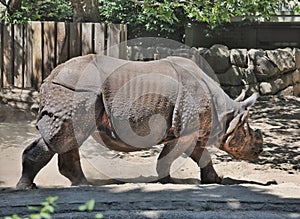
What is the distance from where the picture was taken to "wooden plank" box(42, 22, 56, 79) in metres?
9.20

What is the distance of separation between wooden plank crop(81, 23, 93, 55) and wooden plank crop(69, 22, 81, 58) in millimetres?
67

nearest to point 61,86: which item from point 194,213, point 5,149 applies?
point 194,213

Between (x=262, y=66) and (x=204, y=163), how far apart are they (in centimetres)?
708

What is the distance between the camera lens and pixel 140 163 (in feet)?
23.3

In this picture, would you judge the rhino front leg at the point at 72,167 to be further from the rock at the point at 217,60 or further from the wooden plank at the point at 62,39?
the rock at the point at 217,60

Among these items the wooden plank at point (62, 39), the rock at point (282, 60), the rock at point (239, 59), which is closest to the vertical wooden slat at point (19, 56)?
the wooden plank at point (62, 39)

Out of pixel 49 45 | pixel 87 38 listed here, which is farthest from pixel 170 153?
pixel 49 45

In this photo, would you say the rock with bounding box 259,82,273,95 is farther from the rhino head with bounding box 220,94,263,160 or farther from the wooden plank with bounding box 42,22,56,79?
the rhino head with bounding box 220,94,263,160

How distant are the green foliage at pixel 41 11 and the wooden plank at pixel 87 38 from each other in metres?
2.54

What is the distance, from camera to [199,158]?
5.82m

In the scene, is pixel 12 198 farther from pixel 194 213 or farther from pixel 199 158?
pixel 199 158

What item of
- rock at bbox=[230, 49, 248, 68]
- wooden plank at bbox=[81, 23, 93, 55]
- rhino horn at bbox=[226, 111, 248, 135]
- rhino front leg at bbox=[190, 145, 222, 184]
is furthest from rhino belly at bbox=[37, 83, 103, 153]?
rock at bbox=[230, 49, 248, 68]

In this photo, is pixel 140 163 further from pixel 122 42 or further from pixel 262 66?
pixel 262 66

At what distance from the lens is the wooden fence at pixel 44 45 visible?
29.8 ft
